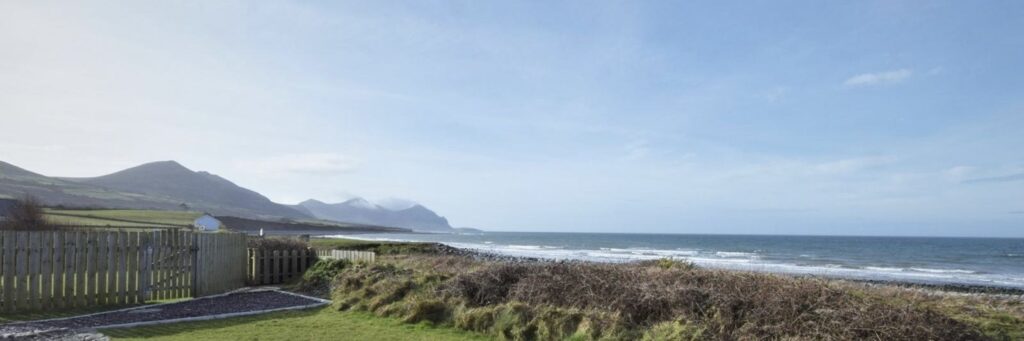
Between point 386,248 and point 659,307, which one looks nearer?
point 659,307

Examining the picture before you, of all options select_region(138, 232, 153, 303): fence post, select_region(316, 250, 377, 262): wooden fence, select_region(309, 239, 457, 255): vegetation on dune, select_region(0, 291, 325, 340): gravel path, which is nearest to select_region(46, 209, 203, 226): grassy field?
select_region(309, 239, 457, 255): vegetation on dune

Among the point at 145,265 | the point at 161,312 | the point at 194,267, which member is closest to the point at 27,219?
the point at 194,267

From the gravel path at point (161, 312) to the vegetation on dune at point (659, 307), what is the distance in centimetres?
165

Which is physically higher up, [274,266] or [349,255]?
[349,255]

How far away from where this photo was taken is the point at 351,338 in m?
8.31

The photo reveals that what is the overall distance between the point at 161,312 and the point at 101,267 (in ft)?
6.30

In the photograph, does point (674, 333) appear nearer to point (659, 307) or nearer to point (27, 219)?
point (659, 307)

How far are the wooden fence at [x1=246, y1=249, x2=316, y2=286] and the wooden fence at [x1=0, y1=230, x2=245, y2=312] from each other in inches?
79.1

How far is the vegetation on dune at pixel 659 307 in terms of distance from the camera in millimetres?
6926

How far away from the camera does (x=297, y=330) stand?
349 inches

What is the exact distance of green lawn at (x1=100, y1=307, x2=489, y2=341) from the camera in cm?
839

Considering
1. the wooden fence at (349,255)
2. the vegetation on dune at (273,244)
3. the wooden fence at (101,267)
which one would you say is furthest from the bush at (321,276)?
the vegetation on dune at (273,244)

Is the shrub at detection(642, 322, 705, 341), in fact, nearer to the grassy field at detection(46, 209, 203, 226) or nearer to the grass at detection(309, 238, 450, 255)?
the grass at detection(309, 238, 450, 255)

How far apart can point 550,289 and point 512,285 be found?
71cm
